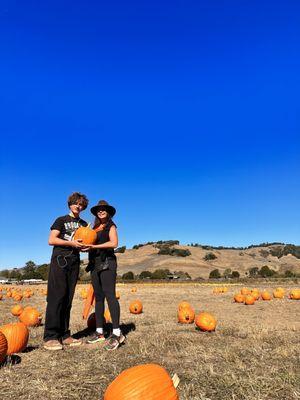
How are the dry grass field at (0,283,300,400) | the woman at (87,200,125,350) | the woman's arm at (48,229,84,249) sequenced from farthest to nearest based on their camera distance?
the woman at (87,200,125,350) → the woman's arm at (48,229,84,249) → the dry grass field at (0,283,300,400)

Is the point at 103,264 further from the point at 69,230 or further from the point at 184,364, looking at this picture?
the point at 184,364

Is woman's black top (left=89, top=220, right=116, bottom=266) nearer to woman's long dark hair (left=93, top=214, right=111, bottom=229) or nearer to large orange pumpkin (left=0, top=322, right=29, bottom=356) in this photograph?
woman's long dark hair (left=93, top=214, right=111, bottom=229)

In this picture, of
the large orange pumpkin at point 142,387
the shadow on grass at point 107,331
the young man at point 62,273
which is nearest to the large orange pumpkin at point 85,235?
the young man at point 62,273

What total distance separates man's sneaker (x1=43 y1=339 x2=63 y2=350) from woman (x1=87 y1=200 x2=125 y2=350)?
0.63 m

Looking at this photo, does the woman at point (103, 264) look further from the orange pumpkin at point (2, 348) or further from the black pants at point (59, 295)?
the orange pumpkin at point (2, 348)

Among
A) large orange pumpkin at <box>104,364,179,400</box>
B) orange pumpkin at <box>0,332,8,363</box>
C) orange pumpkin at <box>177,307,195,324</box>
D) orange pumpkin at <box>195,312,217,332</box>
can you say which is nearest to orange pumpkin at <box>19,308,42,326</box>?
orange pumpkin at <box>177,307,195,324</box>

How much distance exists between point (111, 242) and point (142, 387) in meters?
3.96

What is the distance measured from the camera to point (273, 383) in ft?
14.4

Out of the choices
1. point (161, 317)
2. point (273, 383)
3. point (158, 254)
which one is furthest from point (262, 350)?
point (158, 254)

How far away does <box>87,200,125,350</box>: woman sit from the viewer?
7.07 meters

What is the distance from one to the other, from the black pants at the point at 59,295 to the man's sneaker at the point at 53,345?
12 centimetres

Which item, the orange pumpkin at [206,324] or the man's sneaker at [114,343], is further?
the orange pumpkin at [206,324]

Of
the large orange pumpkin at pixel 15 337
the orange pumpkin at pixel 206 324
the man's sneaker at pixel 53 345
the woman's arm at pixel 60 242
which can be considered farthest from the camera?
the orange pumpkin at pixel 206 324

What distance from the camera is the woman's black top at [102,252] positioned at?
23.9 feet
